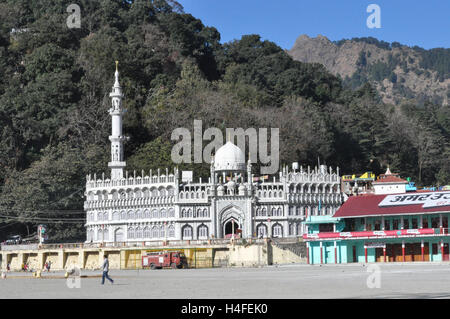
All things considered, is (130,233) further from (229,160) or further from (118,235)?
(229,160)

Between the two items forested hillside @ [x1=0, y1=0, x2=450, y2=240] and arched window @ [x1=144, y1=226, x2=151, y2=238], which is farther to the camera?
forested hillside @ [x1=0, y1=0, x2=450, y2=240]

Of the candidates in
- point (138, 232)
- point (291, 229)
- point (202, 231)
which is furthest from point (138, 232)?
point (291, 229)

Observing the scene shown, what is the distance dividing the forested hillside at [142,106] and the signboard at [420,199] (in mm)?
27092

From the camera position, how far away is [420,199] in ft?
274

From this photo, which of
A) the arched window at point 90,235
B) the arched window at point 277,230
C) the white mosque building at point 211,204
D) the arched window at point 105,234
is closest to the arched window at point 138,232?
the white mosque building at point 211,204

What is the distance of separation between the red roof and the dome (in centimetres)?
1383

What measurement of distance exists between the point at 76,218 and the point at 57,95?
24.7m

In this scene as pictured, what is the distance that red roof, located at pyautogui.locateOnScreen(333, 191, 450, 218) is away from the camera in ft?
268

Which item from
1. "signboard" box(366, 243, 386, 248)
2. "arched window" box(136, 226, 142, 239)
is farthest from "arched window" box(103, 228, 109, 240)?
"signboard" box(366, 243, 386, 248)

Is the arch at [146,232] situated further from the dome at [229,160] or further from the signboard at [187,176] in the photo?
the dome at [229,160]

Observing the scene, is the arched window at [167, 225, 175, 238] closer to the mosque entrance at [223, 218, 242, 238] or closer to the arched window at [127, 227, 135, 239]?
the arched window at [127, 227, 135, 239]

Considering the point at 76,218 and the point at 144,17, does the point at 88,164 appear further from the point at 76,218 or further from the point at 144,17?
the point at 144,17

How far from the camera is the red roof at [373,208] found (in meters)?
81.6
